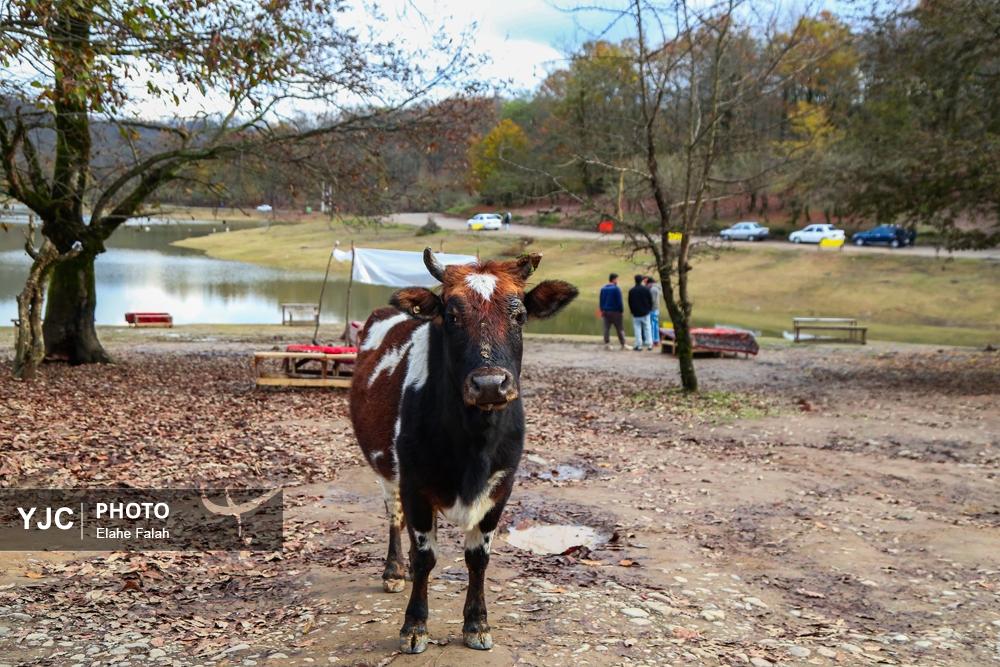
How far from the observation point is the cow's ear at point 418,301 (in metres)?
5.32

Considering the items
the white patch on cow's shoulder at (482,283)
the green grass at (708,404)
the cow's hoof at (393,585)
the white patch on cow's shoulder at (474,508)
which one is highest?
the white patch on cow's shoulder at (482,283)

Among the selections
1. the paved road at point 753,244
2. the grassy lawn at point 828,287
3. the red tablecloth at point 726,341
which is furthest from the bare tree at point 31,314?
the paved road at point 753,244

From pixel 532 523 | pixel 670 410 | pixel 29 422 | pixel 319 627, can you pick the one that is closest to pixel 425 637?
pixel 319 627

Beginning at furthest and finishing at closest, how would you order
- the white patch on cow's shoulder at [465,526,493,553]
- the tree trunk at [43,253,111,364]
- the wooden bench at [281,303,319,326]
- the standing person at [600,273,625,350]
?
the wooden bench at [281,303,319,326]
the standing person at [600,273,625,350]
the tree trunk at [43,253,111,364]
the white patch on cow's shoulder at [465,526,493,553]

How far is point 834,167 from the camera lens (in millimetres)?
19281

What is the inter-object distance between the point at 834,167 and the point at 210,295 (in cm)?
3247

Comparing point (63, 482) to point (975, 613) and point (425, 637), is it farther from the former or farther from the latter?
point (975, 613)

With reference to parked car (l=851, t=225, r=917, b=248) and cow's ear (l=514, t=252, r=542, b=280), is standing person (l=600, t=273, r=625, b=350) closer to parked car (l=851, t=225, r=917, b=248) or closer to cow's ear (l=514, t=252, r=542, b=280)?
cow's ear (l=514, t=252, r=542, b=280)

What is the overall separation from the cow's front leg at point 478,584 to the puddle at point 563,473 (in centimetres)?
470

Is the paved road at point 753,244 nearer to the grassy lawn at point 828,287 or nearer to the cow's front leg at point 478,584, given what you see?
the grassy lawn at point 828,287

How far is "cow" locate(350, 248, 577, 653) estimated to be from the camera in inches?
199

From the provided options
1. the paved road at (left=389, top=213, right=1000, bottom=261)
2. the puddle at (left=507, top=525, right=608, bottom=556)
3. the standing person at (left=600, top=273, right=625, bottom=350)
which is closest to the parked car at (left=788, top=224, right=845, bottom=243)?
the paved road at (left=389, top=213, right=1000, bottom=261)

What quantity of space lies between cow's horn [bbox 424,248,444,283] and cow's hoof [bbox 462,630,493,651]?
2.23 m

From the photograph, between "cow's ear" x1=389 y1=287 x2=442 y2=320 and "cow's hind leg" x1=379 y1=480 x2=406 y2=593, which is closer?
"cow's ear" x1=389 y1=287 x2=442 y2=320
